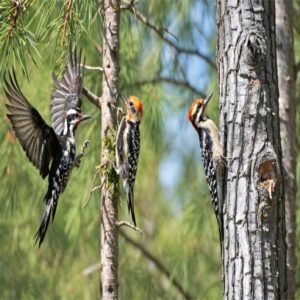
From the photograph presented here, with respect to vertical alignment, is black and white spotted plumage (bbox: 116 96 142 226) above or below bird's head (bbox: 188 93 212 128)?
below

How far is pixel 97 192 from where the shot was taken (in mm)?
4793

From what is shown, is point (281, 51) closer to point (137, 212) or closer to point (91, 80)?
point (91, 80)

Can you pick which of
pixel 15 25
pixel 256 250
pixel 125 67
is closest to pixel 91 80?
pixel 125 67

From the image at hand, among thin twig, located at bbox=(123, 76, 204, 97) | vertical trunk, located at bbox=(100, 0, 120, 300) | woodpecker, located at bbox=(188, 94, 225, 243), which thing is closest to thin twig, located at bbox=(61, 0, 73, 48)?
vertical trunk, located at bbox=(100, 0, 120, 300)

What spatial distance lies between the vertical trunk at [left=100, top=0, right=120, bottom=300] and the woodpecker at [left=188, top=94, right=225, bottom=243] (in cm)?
40

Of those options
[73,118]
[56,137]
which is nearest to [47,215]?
[56,137]

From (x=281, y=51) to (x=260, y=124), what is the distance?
63.0 inches

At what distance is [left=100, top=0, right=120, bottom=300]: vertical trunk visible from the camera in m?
3.44

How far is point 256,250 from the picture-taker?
3.12 metres

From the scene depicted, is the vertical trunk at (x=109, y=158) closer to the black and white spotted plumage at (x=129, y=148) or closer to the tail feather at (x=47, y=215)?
the black and white spotted plumage at (x=129, y=148)

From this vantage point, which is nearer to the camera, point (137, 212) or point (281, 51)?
point (281, 51)

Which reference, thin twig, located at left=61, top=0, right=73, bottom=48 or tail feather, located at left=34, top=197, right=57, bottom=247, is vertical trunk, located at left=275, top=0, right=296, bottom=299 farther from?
thin twig, located at left=61, top=0, right=73, bottom=48

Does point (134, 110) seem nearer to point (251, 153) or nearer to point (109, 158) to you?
point (109, 158)

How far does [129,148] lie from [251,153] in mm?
691
